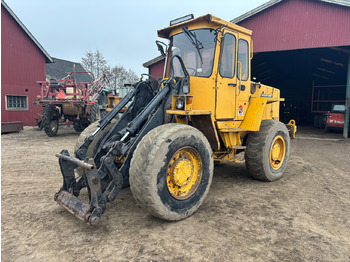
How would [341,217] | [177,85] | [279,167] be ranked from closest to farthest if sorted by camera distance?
[341,217] → [177,85] → [279,167]

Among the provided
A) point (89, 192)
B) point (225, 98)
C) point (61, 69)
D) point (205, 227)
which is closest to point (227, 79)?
point (225, 98)

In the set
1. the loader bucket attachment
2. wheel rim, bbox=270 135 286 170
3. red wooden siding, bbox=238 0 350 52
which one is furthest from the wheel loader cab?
red wooden siding, bbox=238 0 350 52

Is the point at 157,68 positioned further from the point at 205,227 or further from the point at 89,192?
the point at 205,227

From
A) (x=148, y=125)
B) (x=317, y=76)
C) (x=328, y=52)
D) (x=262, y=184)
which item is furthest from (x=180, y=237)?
(x=317, y=76)

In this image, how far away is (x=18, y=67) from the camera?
51.6ft

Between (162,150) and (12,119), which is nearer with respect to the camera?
(162,150)

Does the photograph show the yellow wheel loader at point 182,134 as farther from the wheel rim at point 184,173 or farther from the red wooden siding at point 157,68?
the red wooden siding at point 157,68

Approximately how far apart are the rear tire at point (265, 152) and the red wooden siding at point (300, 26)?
814 centimetres

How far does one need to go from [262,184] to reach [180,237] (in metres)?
2.65

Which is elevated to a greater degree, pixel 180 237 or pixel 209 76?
pixel 209 76

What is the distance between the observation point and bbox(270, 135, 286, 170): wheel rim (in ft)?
17.2

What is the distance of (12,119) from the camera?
15.3 metres

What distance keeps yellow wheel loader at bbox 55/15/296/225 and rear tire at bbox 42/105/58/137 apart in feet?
26.2

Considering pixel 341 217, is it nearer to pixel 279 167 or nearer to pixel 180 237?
pixel 279 167
